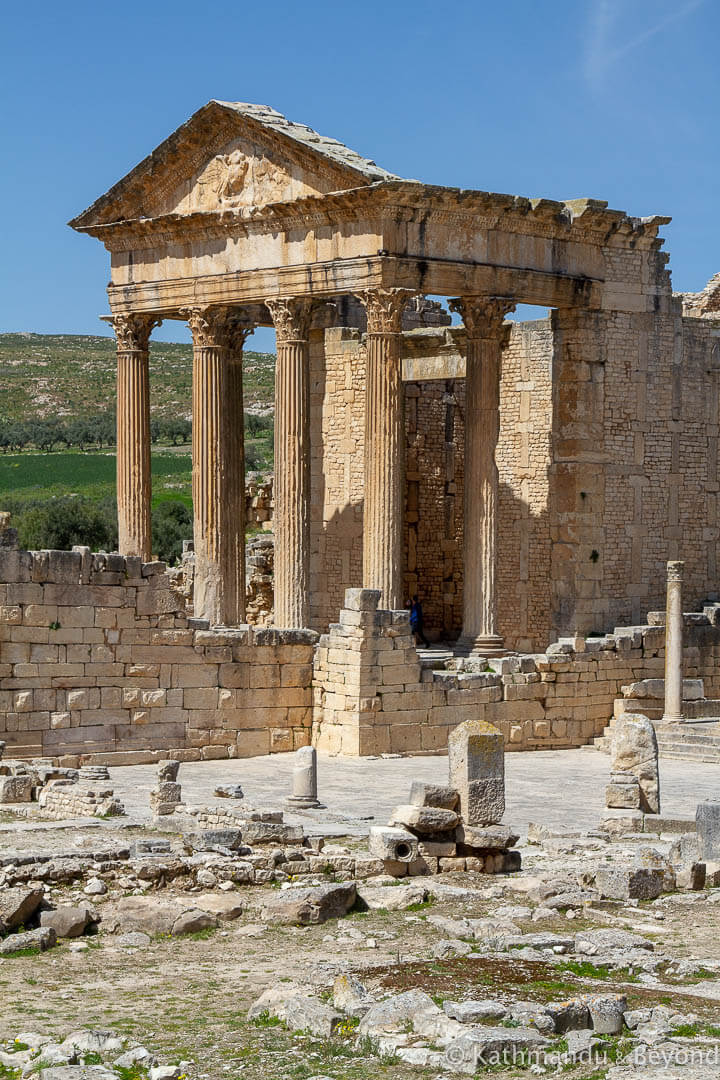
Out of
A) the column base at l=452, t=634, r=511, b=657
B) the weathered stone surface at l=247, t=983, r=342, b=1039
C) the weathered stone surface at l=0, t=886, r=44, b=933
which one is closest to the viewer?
the weathered stone surface at l=247, t=983, r=342, b=1039

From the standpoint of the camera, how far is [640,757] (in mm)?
19047

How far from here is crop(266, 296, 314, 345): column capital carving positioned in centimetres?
2822

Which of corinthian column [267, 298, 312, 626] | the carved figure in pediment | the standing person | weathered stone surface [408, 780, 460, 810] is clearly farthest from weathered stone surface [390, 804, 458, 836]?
the standing person

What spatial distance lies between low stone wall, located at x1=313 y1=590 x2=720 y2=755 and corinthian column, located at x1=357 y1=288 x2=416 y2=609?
2.06 m

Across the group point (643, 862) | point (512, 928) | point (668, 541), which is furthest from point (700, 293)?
point (512, 928)

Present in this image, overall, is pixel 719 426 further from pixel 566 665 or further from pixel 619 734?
pixel 619 734

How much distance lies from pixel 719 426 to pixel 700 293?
2716 mm

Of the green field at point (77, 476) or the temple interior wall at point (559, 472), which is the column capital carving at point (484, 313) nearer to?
the temple interior wall at point (559, 472)

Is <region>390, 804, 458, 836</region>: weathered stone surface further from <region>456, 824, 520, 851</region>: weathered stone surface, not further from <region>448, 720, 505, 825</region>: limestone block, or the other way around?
<region>448, 720, 505, 825</region>: limestone block

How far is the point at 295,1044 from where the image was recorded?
10.2 metres

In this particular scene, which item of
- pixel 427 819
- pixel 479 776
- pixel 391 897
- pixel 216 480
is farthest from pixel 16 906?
pixel 216 480

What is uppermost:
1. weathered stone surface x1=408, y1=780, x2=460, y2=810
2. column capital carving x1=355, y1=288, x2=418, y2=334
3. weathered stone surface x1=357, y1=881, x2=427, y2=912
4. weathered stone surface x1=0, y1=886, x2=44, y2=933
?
column capital carving x1=355, y1=288, x2=418, y2=334

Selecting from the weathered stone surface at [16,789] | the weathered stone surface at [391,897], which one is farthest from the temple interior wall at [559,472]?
the weathered stone surface at [391,897]

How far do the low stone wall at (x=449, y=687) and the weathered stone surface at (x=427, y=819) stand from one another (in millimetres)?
7867
